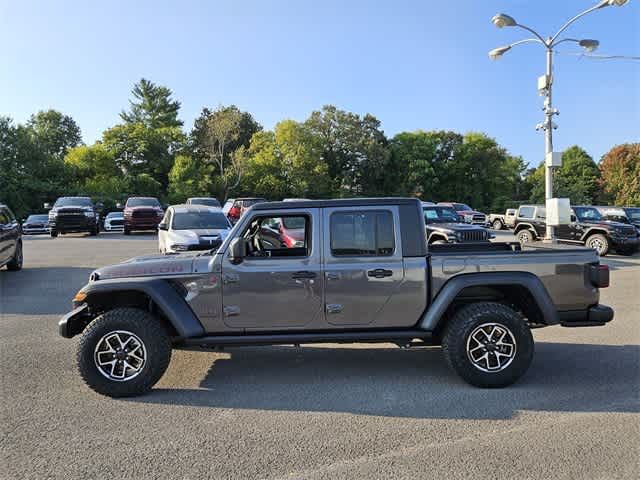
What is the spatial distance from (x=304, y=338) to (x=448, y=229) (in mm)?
9637

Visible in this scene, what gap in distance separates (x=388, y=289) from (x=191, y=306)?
1.90 metres

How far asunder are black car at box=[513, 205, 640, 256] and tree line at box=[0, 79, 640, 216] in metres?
31.8

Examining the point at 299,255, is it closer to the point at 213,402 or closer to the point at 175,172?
the point at 213,402

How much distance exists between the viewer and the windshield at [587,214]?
1661 centimetres

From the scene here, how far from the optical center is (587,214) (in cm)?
1681

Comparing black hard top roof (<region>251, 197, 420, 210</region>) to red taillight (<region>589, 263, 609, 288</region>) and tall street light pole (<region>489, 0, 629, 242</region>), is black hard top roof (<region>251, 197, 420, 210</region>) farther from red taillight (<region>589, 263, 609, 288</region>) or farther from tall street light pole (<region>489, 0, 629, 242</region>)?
tall street light pole (<region>489, 0, 629, 242</region>)

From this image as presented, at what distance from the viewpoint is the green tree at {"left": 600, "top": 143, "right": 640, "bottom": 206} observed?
60.5 meters

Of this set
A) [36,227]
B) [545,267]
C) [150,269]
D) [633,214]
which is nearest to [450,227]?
[545,267]

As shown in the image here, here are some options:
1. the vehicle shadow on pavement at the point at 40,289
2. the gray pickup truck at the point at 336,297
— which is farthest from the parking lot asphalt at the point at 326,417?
the vehicle shadow on pavement at the point at 40,289

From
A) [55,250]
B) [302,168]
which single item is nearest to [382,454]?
[55,250]

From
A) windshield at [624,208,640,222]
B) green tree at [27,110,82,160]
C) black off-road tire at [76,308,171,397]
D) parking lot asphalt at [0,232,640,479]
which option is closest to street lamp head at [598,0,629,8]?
windshield at [624,208,640,222]

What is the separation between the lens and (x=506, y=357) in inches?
184

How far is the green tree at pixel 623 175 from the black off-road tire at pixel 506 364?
65406 millimetres

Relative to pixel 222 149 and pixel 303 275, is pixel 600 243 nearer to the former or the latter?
pixel 303 275
